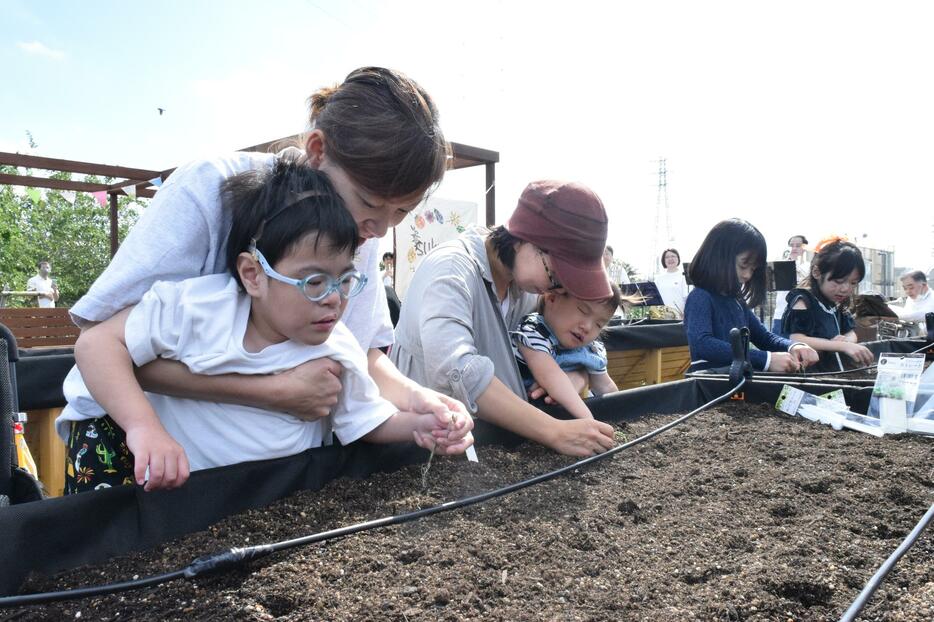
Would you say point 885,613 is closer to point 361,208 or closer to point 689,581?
point 689,581

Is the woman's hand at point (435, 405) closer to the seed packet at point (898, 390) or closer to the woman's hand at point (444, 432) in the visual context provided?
the woman's hand at point (444, 432)

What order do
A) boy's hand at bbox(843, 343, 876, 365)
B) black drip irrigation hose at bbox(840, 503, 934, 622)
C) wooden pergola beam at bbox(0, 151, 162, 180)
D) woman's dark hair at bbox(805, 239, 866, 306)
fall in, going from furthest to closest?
wooden pergola beam at bbox(0, 151, 162, 180) < woman's dark hair at bbox(805, 239, 866, 306) < boy's hand at bbox(843, 343, 876, 365) < black drip irrigation hose at bbox(840, 503, 934, 622)

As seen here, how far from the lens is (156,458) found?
853 mm

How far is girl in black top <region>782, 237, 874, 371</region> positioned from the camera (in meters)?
3.07

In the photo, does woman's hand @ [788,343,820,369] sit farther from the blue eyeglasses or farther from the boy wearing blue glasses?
the blue eyeglasses

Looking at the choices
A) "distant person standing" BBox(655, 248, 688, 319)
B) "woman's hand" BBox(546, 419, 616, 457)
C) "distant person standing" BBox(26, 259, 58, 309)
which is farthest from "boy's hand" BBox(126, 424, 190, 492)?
"distant person standing" BBox(26, 259, 58, 309)

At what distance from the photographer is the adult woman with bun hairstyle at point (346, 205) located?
3.29ft

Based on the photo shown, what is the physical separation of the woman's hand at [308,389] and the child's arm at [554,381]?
69cm

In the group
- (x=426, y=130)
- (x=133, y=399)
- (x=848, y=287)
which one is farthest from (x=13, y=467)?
(x=848, y=287)

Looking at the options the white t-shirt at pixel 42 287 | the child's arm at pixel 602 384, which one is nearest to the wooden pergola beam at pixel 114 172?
the child's arm at pixel 602 384

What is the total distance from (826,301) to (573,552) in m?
2.92

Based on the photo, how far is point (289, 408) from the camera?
1091 mm

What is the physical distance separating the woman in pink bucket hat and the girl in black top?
6.67 ft

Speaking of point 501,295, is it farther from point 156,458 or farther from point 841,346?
point 841,346
